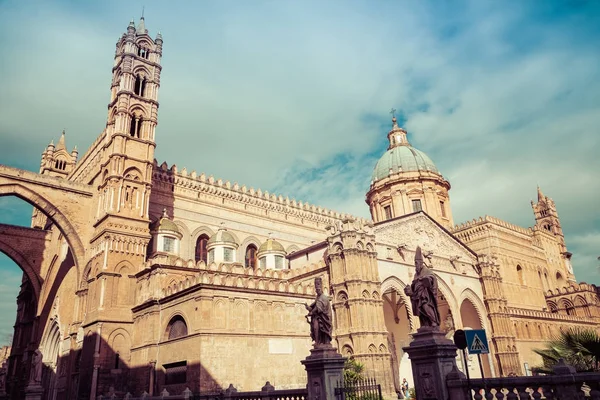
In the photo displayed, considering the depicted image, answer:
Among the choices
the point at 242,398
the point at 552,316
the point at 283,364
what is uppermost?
the point at 552,316

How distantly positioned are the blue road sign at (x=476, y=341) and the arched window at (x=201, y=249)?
2569 cm

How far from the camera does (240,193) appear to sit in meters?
36.9

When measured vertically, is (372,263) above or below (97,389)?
above

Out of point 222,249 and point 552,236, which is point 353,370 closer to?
point 222,249

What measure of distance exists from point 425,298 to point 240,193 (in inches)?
1078

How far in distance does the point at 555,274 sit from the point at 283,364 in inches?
1813

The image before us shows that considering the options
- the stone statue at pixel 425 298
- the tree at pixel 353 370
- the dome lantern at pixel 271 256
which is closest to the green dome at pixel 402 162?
the dome lantern at pixel 271 256

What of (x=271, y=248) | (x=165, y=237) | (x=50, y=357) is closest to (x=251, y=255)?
(x=271, y=248)

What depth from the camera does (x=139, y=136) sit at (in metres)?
30.4

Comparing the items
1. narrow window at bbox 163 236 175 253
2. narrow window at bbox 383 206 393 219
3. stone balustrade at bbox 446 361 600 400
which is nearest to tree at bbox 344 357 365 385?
narrow window at bbox 163 236 175 253

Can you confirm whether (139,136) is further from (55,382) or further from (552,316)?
(552,316)

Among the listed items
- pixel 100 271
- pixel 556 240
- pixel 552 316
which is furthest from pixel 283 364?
pixel 556 240

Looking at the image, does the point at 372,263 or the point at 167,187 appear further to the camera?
the point at 167,187

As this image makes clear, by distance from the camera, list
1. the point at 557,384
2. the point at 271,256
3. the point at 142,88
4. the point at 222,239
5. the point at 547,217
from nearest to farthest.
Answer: the point at 557,384 < the point at 222,239 < the point at 271,256 < the point at 142,88 < the point at 547,217
